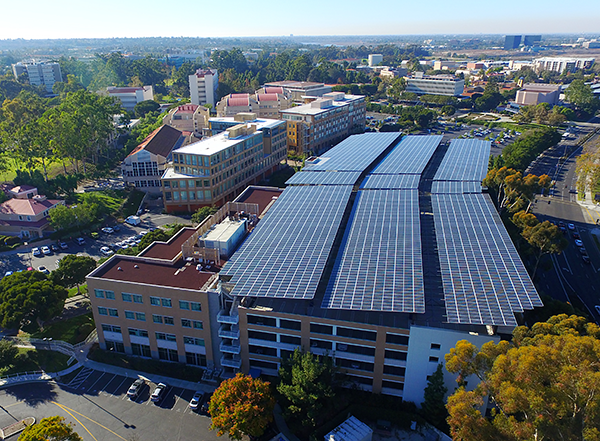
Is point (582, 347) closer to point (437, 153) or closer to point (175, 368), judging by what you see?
point (175, 368)

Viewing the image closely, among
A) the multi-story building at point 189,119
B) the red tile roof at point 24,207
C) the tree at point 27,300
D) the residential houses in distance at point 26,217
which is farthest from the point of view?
the multi-story building at point 189,119

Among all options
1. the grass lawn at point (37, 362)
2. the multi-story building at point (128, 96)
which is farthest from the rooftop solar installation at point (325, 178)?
the multi-story building at point (128, 96)

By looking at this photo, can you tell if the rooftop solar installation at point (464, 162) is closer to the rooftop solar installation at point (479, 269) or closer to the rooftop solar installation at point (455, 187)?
the rooftop solar installation at point (455, 187)

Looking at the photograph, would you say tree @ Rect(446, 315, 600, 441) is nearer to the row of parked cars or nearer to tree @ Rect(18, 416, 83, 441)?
the row of parked cars

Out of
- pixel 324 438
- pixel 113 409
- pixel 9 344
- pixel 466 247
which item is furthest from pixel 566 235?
pixel 9 344

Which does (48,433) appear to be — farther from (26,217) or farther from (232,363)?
(26,217)

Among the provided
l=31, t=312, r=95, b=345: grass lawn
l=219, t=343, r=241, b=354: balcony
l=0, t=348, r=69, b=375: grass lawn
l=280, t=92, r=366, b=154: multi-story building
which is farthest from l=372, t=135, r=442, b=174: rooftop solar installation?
l=0, t=348, r=69, b=375: grass lawn
